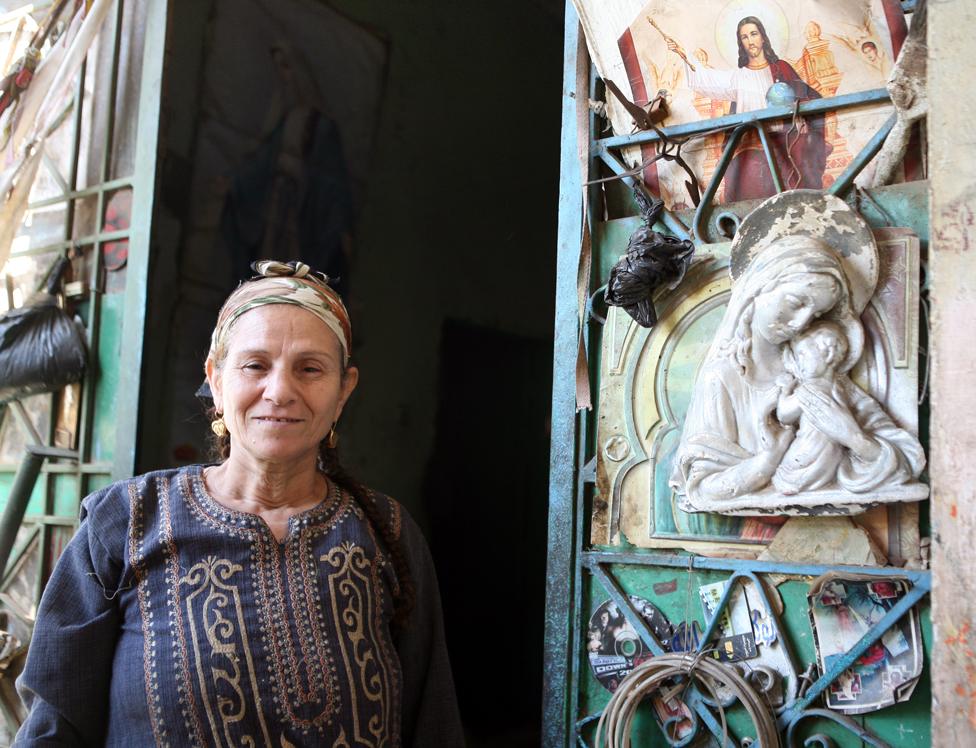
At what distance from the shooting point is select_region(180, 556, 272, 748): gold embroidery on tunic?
1664mm

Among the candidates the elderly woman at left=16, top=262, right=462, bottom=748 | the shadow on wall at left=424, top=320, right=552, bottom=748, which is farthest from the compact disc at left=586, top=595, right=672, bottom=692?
the shadow on wall at left=424, top=320, right=552, bottom=748

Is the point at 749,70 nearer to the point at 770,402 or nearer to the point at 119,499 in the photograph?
the point at 770,402

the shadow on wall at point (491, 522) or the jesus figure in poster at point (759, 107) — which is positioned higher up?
the jesus figure in poster at point (759, 107)

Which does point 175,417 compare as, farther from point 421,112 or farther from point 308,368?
point 421,112

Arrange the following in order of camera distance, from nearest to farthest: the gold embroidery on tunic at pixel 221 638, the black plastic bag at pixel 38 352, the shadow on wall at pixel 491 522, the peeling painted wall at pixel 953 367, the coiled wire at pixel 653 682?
the peeling painted wall at pixel 953 367, the gold embroidery on tunic at pixel 221 638, the coiled wire at pixel 653 682, the black plastic bag at pixel 38 352, the shadow on wall at pixel 491 522

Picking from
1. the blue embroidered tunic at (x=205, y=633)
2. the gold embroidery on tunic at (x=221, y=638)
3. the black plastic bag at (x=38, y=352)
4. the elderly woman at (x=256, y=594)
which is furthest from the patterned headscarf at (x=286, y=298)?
the black plastic bag at (x=38, y=352)

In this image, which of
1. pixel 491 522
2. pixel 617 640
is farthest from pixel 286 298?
pixel 491 522

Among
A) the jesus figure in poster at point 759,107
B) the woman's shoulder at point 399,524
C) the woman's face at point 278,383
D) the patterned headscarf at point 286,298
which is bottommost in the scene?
the woman's shoulder at point 399,524

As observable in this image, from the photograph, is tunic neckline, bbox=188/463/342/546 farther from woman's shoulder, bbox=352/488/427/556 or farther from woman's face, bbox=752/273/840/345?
woman's face, bbox=752/273/840/345

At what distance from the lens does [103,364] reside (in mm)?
3418

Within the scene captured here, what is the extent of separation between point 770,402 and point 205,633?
4.69 ft

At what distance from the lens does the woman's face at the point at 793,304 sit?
2107 millimetres

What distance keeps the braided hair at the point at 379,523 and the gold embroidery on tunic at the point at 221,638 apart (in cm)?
35

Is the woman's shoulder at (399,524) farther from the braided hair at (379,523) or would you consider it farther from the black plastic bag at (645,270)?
the black plastic bag at (645,270)
